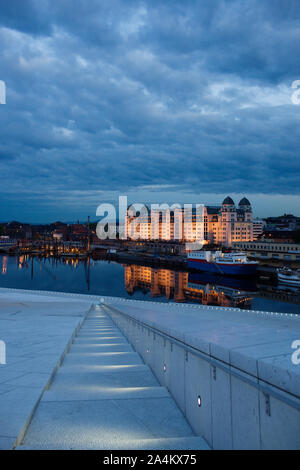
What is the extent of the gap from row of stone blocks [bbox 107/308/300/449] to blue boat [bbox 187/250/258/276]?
134ft

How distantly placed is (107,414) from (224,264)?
1670 inches

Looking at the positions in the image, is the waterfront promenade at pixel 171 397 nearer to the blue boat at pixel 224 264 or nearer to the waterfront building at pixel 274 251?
the blue boat at pixel 224 264

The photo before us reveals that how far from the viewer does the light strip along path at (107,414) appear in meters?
2.07

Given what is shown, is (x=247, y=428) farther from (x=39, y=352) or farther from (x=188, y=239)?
(x=188, y=239)

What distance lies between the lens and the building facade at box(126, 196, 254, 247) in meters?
88.7

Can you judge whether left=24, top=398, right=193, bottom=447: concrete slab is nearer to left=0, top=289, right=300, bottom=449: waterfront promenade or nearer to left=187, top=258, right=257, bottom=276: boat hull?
left=0, top=289, right=300, bottom=449: waterfront promenade

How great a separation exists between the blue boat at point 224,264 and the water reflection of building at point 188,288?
172 centimetres

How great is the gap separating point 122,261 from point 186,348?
66.2m

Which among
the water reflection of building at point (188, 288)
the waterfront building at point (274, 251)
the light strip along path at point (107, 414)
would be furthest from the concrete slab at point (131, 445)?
the waterfront building at point (274, 251)

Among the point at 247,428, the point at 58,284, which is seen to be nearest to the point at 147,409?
the point at 247,428

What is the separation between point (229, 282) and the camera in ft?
132

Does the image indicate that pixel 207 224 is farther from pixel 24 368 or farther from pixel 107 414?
pixel 107 414

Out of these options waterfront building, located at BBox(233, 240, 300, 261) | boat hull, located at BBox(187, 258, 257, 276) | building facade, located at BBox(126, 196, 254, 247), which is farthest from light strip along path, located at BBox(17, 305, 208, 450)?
building facade, located at BBox(126, 196, 254, 247)
